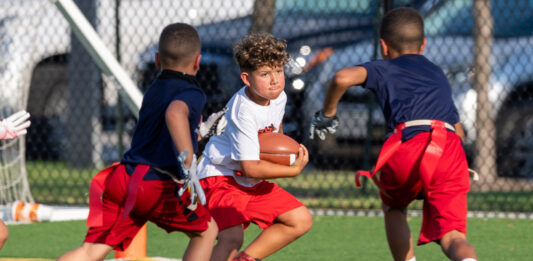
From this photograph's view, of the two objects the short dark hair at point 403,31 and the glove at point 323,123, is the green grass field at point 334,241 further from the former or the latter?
the short dark hair at point 403,31

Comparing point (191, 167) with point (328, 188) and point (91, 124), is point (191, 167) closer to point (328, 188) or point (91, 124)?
point (328, 188)

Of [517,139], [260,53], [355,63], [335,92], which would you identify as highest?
[260,53]

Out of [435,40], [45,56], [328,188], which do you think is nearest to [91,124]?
[45,56]

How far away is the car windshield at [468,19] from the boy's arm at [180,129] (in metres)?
6.13

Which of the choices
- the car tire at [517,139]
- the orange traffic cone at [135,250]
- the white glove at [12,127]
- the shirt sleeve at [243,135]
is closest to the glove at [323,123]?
the shirt sleeve at [243,135]

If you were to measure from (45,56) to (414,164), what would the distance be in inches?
368

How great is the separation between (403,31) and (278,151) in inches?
35.8

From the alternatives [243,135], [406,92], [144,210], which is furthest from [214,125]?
[406,92]

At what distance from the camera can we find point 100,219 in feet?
14.5

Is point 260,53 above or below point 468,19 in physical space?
above

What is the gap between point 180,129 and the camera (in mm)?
4102

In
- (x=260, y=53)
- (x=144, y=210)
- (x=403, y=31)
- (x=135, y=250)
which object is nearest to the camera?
(x=144, y=210)

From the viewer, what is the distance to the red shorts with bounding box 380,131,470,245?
452 centimetres

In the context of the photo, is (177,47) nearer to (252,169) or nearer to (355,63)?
(252,169)
